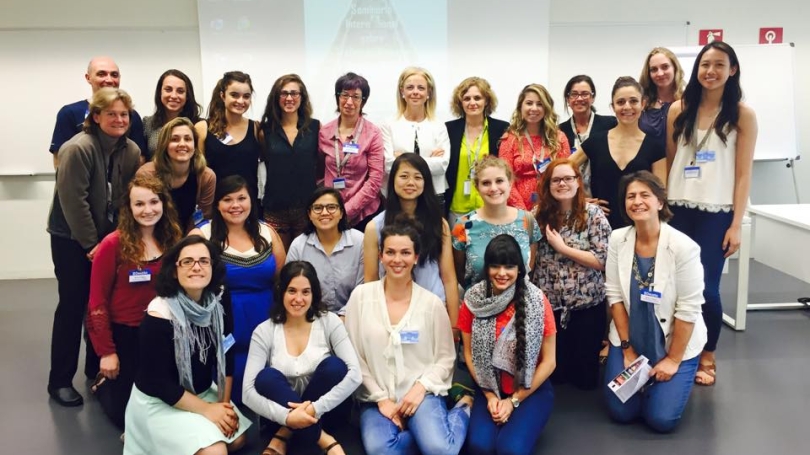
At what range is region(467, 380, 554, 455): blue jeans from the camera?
2.46 m

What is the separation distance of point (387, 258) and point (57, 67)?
4.13 m

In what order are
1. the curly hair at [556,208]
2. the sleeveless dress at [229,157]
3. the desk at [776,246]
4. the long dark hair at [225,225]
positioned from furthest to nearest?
the desk at [776,246] → the sleeveless dress at [229,157] → the curly hair at [556,208] → the long dark hair at [225,225]

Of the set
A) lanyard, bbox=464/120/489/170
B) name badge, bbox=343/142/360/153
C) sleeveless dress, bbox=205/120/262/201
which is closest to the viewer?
sleeveless dress, bbox=205/120/262/201

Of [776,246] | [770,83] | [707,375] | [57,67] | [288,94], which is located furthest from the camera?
[770,83]

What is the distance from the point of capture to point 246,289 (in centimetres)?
297

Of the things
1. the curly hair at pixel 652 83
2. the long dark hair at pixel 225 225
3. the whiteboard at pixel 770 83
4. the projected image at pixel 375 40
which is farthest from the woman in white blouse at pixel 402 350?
the whiteboard at pixel 770 83

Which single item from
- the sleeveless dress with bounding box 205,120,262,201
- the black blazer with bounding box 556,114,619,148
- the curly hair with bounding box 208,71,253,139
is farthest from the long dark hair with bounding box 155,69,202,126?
the black blazer with bounding box 556,114,619,148

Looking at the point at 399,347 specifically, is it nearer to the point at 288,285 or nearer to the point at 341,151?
the point at 288,285

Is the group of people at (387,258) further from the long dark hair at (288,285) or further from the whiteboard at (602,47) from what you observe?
the whiteboard at (602,47)

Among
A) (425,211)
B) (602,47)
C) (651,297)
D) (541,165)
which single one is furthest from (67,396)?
(602,47)

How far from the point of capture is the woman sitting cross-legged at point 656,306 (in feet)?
9.12

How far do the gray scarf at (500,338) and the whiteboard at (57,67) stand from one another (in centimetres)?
382

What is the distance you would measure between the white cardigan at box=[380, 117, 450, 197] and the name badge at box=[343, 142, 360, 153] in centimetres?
19

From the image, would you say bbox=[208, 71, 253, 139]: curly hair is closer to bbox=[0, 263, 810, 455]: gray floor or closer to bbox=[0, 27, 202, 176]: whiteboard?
bbox=[0, 263, 810, 455]: gray floor
